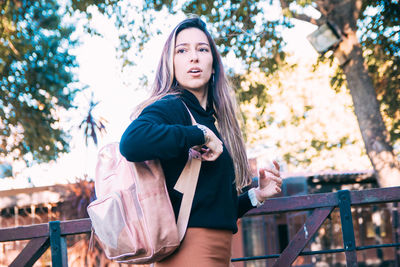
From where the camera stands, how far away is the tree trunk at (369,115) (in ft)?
25.5

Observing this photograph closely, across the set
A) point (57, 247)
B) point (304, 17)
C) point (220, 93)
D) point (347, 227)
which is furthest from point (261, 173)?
point (304, 17)

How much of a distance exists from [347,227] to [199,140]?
195cm

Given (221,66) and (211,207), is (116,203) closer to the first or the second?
(211,207)

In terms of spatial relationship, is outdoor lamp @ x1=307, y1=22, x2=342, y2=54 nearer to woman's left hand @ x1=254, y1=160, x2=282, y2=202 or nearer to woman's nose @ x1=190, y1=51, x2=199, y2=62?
woman's left hand @ x1=254, y1=160, x2=282, y2=202

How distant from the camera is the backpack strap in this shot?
1.82 meters

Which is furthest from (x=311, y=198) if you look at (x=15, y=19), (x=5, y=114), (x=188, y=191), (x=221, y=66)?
(x=5, y=114)

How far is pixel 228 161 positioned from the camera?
2023 mm

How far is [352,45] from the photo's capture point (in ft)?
27.0

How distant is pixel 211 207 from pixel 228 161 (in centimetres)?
25

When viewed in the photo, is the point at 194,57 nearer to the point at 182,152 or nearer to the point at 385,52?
the point at 182,152

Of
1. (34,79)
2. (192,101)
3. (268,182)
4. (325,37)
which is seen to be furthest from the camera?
Result: (34,79)

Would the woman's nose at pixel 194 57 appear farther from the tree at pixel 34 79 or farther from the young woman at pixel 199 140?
the tree at pixel 34 79

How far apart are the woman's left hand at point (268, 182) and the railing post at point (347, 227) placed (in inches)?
45.7

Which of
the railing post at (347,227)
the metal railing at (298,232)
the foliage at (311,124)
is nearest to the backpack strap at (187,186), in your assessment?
the metal railing at (298,232)
